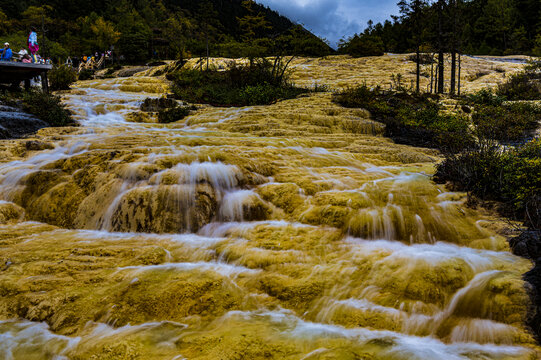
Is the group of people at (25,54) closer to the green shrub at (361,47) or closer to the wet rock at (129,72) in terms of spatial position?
the wet rock at (129,72)

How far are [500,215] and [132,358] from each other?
5.33 meters

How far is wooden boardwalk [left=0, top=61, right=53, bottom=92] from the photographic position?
1156 cm

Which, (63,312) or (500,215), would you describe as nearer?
(63,312)

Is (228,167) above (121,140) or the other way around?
the other way around

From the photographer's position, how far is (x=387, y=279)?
3254 mm

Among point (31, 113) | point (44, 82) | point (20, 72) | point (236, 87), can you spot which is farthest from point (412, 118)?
point (20, 72)

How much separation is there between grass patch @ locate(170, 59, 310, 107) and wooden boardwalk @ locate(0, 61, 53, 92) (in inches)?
259

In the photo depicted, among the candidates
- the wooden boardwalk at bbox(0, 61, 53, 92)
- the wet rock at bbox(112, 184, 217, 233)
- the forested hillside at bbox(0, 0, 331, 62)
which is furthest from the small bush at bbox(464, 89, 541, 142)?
the wooden boardwalk at bbox(0, 61, 53, 92)

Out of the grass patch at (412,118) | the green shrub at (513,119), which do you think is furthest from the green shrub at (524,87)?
the grass patch at (412,118)

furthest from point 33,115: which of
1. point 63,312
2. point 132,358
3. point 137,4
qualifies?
point 137,4

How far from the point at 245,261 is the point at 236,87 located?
54.5 ft

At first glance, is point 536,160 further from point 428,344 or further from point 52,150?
point 52,150

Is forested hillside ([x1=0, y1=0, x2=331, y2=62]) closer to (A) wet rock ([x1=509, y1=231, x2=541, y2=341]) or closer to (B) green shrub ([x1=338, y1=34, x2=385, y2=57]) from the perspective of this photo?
(B) green shrub ([x1=338, y1=34, x2=385, y2=57])

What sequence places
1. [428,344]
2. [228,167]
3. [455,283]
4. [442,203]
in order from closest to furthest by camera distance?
[428,344], [455,283], [442,203], [228,167]
